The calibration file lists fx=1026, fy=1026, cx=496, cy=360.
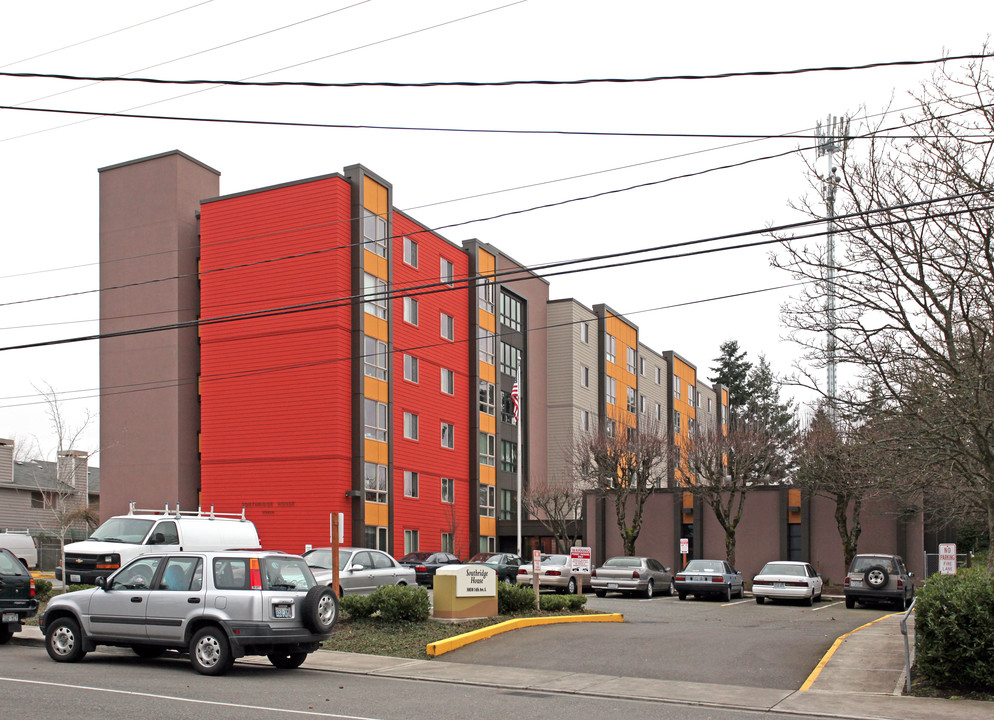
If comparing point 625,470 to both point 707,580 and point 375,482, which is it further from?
point 707,580

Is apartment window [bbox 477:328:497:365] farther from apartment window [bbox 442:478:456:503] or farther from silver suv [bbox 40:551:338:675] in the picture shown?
silver suv [bbox 40:551:338:675]

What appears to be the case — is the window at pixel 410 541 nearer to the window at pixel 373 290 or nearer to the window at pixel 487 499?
the window at pixel 487 499

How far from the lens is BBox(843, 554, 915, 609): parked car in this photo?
3109 cm

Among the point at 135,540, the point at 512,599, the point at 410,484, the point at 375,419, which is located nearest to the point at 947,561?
the point at 512,599

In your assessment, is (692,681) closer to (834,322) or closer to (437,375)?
(834,322)

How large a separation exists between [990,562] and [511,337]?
135 feet

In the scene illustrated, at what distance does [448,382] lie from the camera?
54531mm

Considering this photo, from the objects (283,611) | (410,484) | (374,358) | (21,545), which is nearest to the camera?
(283,611)

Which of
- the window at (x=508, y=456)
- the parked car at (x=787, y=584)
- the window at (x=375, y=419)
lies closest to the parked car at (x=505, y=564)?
the parked car at (x=787, y=584)

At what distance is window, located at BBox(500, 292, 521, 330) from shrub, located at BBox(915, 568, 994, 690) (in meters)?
47.4

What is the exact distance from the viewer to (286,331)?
46.0 m

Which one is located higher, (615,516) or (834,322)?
(834,322)

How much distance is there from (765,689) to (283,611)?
22.1ft

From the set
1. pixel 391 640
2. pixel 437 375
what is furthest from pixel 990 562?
pixel 437 375
